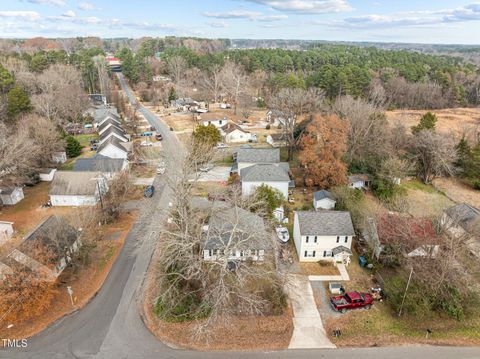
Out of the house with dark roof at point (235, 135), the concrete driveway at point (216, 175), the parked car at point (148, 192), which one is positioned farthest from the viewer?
the house with dark roof at point (235, 135)

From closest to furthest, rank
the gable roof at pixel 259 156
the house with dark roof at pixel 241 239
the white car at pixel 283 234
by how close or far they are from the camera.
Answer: the house with dark roof at pixel 241 239 → the white car at pixel 283 234 → the gable roof at pixel 259 156

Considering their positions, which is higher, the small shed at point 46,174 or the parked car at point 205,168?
the parked car at point 205,168

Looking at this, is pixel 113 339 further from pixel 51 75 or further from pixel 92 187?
pixel 51 75

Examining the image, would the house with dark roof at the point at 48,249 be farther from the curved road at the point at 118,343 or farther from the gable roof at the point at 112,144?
the gable roof at the point at 112,144

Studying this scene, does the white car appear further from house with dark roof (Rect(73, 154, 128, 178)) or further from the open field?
the open field

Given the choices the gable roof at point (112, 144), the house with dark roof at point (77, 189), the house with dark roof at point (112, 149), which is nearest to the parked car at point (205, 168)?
the house with dark roof at point (77, 189)

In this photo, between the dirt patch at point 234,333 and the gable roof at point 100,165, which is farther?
the gable roof at point 100,165

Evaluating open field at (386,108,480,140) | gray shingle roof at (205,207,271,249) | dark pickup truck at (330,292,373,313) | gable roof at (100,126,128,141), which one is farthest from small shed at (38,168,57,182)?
open field at (386,108,480,140)
